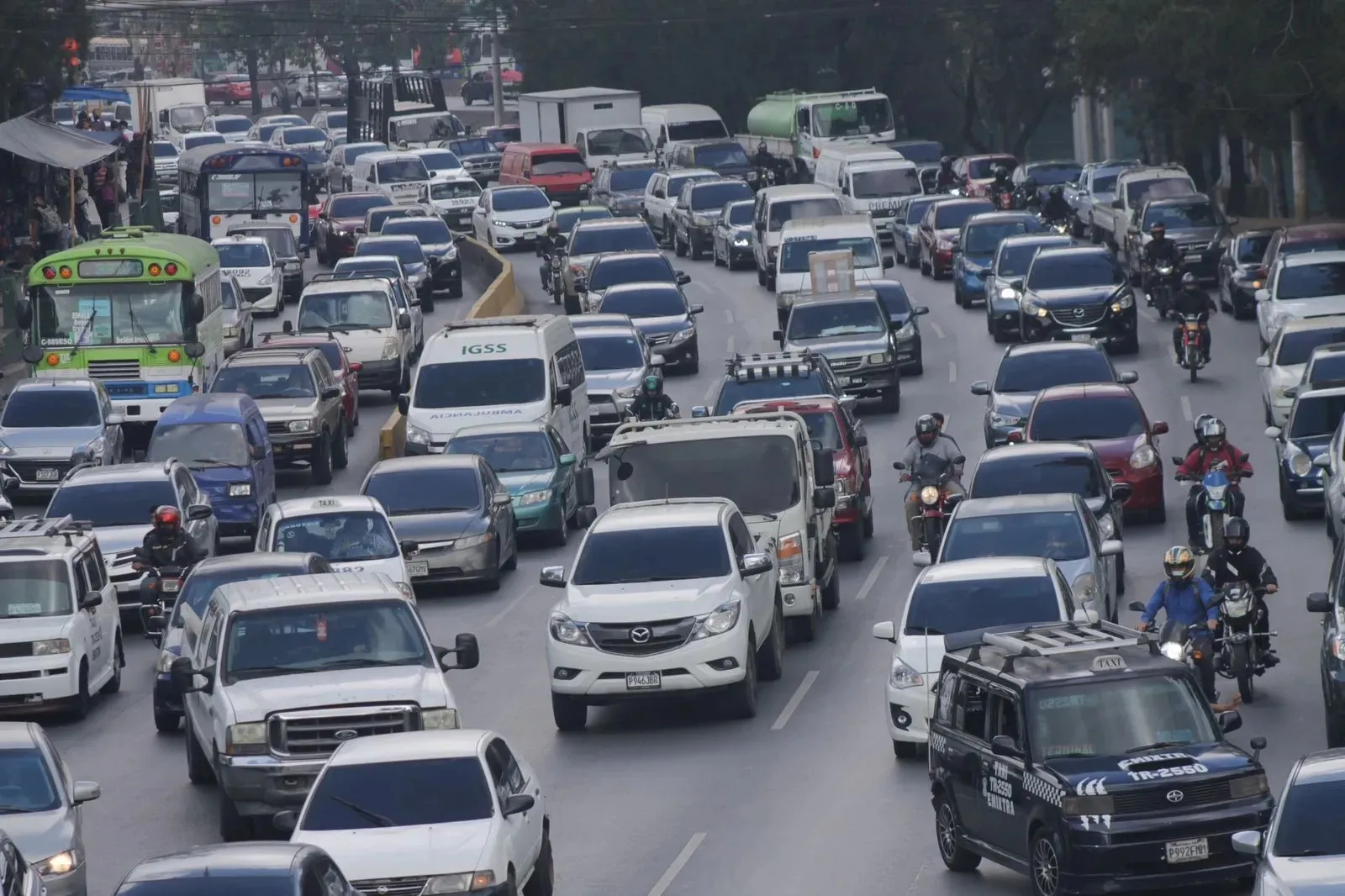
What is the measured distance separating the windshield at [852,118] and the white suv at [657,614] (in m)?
49.6

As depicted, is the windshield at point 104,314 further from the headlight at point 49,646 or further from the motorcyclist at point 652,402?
the headlight at point 49,646

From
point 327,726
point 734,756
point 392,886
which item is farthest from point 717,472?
point 392,886

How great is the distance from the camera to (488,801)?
14875mm

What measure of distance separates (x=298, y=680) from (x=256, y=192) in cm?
4407

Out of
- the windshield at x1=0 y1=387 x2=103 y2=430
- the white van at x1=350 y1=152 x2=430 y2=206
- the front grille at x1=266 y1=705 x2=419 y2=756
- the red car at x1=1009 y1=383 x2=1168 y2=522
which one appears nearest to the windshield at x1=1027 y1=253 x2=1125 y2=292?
the red car at x1=1009 y1=383 x2=1168 y2=522

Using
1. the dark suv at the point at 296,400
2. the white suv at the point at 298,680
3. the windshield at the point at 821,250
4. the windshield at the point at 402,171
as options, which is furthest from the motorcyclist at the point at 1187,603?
the windshield at the point at 402,171

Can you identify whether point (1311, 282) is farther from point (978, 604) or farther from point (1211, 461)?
point (978, 604)

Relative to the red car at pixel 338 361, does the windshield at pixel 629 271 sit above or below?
above

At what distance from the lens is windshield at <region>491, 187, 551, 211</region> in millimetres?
66875

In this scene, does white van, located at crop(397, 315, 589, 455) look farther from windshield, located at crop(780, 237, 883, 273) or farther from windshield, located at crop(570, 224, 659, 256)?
windshield, located at crop(570, 224, 659, 256)

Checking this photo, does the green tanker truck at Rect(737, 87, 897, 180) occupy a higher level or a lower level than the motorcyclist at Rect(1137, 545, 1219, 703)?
higher

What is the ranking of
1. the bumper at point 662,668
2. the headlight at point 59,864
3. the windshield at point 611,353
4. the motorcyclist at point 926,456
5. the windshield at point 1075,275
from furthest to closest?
1. the windshield at point 1075,275
2. the windshield at point 611,353
3. the motorcyclist at point 926,456
4. the bumper at point 662,668
5. the headlight at point 59,864

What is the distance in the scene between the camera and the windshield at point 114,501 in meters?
29.9

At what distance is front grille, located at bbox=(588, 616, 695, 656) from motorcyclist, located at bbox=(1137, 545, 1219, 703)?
3.90 meters
